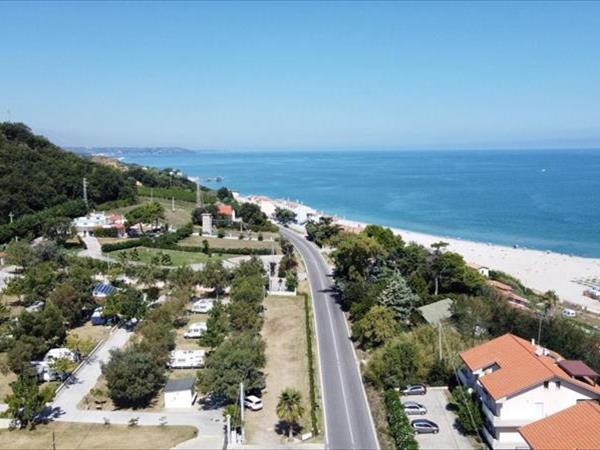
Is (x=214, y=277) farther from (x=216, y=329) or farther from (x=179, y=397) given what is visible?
(x=179, y=397)

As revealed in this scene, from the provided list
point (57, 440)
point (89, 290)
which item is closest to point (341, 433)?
point (57, 440)

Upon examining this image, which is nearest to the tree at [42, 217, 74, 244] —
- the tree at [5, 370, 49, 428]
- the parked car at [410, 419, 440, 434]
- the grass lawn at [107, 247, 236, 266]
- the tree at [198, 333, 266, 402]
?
the grass lawn at [107, 247, 236, 266]

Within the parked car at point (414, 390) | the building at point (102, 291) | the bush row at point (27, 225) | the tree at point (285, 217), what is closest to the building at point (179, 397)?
the parked car at point (414, 390)

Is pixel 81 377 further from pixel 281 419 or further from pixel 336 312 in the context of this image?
pixel 336 312

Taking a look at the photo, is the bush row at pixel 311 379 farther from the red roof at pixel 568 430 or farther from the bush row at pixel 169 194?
the bush row at pixel 169 194

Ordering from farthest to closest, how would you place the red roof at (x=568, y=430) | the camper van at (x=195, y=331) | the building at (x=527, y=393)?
the camper van at (x=195, y=331) → the building at (x=527, y=393) → the red roof at (x=568, y=430)

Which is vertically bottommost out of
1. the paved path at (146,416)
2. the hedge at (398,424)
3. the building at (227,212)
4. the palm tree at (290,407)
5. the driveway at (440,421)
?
the paved path at (146,416)

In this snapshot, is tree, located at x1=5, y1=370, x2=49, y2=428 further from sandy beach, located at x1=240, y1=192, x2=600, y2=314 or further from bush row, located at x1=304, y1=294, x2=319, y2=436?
sandy beach, located at x1=240, y1=192, x2=600, y2=314
